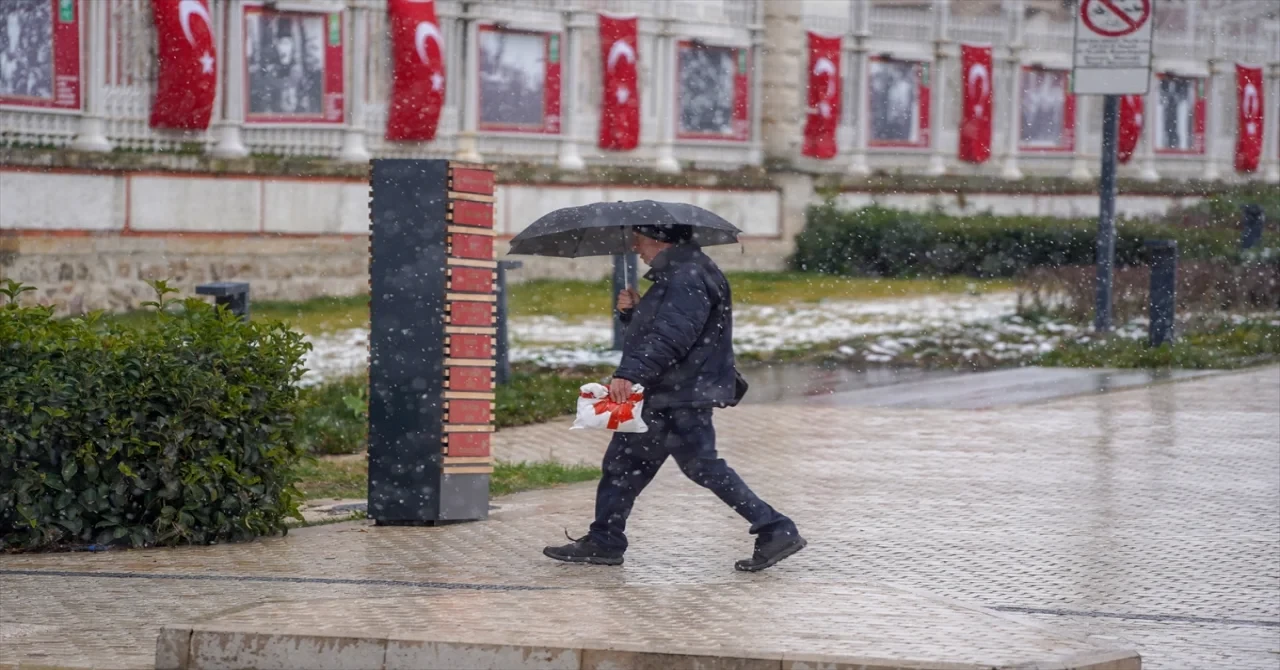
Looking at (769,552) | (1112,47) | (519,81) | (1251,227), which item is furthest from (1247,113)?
(769,552)

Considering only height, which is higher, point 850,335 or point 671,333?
point 671,333

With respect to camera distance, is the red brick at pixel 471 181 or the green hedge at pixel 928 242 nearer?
the red brick at pixel 471 181

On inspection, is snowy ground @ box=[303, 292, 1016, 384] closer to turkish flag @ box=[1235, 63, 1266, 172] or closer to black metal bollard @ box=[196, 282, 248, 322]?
black metal bollard @ box=[196, 282, 248, 322]

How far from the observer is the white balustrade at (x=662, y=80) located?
80.0 ft

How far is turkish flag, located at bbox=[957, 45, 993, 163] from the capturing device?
37406 mm

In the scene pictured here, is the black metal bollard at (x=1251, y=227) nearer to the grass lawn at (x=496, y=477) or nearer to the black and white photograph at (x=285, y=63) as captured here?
the black and white photograph at (x=285, y=63)

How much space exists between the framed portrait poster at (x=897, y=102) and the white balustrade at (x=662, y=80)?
0.17 meters

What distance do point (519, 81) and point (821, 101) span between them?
674cm

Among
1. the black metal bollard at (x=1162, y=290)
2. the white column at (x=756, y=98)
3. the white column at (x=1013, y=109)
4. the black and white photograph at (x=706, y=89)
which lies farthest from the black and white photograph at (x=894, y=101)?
the black metal bollard at (x=1162, y=290)

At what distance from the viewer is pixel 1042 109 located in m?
39.0

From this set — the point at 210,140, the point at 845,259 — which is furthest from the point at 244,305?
the point at 845,259

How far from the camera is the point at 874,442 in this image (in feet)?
42.4

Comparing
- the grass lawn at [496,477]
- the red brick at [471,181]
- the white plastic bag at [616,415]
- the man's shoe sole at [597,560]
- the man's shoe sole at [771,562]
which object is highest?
the red brick at [471,181]

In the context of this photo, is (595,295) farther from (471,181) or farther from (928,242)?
(471,181)
